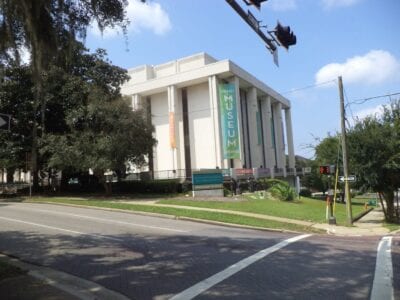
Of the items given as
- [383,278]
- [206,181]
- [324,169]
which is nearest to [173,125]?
[206,181]

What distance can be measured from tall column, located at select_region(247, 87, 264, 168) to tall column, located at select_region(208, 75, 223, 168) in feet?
32.8

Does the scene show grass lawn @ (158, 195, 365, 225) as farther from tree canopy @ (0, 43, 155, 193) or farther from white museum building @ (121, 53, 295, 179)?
white museum building @ (121, 53, 295, 179)

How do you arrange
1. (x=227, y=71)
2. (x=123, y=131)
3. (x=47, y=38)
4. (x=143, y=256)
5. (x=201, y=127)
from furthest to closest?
1. (x=201, y=127)
2. (x=227, y=71)
3. (x=123, y=131)
4. (x=143, y=256)
5. (x=47, y=38)

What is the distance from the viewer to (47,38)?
9188mm

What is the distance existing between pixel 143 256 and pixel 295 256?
3573mm

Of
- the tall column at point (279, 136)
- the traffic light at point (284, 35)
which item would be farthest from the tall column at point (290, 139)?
the traffic light at point (284, 35)

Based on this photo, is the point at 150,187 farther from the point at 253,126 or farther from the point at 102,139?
the point at 253,126

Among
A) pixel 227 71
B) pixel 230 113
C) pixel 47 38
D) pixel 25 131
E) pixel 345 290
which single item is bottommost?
pixel 345 290

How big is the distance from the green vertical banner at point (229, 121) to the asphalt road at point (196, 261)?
36.6 metres

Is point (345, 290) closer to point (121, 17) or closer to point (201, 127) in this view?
point (121, 17)

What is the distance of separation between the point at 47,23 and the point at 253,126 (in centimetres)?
5498

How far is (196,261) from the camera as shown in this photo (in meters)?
9.69

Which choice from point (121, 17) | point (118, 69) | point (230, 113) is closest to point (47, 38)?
point (121, 17)

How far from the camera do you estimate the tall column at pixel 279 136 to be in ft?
242
